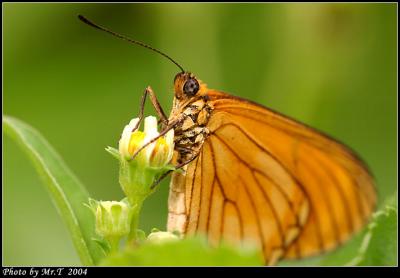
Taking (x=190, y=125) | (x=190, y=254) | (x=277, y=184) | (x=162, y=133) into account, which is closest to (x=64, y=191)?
(x=162, y=133)

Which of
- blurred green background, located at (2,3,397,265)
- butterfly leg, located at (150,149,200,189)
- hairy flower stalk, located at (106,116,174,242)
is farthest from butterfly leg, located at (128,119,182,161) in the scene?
blurred green background, located at (2,3,397,265)

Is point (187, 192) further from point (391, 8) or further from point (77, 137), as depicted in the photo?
point (391, 8)

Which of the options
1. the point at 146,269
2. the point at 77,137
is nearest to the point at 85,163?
the point at 77,137

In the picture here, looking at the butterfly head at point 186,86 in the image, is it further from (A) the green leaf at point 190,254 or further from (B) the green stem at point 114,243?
(A) the green leaf at point 190,254

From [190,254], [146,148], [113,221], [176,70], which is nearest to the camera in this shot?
[190,254]

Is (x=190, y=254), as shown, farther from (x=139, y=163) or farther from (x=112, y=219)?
(x=139, y=163)

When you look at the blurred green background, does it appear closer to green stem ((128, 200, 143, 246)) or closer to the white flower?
the white flower

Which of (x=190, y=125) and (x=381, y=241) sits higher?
(x=190, y=125)
